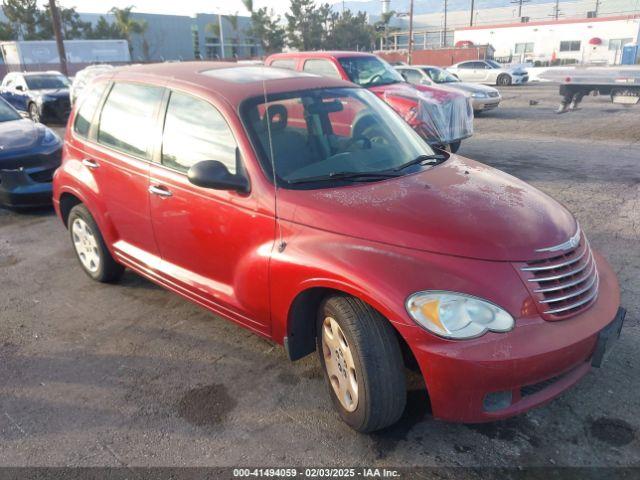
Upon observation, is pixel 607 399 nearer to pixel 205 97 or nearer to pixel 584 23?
pixel 205 97

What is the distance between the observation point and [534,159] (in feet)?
30.4

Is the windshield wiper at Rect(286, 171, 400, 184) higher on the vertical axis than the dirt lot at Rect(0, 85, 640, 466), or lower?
higher

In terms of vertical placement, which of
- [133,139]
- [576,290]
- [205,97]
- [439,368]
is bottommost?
[439,368]

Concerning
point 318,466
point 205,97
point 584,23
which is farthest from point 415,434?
point 584,23

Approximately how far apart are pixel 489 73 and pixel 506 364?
27552 mm

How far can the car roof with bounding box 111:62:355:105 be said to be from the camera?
3.35 m

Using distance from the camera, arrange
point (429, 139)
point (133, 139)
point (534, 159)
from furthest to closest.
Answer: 1. point (534, 159)
2. point (429, 139)
3. point (133, 139)

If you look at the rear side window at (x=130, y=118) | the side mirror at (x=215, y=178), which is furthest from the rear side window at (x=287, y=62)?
the side mirror at (x=215, y=178)

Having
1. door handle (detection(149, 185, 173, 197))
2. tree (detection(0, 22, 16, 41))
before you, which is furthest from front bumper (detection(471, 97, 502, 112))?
tree (detection(0, 22, 16, 41))

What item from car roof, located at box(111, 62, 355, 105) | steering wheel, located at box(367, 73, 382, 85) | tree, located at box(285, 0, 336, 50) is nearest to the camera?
car roof, located at box(111, 62, 355, 105)

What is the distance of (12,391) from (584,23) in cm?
5085

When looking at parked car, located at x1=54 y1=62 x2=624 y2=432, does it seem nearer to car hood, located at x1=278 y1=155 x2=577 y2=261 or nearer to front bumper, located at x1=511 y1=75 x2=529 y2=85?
car hood, located at x1=278 y1=155 x2=577 y2=261

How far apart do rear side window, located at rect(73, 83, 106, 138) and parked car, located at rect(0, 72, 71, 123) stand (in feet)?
41.9

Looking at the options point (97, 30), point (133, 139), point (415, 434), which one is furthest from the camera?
point (97, 30)
